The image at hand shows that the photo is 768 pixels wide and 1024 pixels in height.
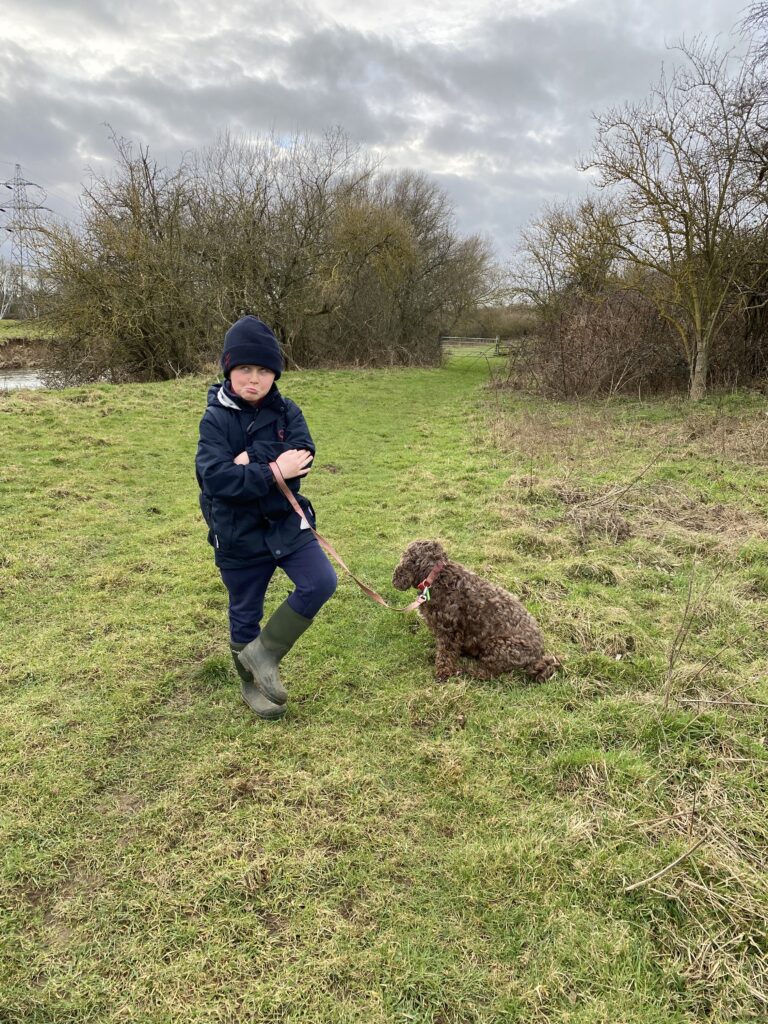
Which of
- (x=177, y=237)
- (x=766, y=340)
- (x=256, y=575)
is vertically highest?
(x=177, y=237)

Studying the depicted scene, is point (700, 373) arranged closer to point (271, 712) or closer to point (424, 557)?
point (424, 557)

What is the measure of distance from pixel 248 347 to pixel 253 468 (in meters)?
0.63

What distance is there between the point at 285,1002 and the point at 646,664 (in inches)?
109

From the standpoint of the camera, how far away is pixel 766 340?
1405cm

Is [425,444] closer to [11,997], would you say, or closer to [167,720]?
[167,720]

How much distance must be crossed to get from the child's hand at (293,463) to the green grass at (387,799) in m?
1.49

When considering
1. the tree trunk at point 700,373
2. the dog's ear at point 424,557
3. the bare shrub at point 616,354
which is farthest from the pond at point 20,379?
the tree trunk at point 700,373

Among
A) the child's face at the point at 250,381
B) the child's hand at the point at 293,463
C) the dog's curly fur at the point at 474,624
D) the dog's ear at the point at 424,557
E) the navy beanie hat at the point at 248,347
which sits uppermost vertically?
the navy beanie hat at the point at 248,347

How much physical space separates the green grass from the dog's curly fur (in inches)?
5.5

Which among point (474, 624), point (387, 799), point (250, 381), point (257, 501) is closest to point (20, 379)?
point (250, 381)

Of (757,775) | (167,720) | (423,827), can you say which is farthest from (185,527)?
(757,775)

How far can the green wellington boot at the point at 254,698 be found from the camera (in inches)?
123

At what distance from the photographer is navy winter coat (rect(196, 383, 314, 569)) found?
108 inches

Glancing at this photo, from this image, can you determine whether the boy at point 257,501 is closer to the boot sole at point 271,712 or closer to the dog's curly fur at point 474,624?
the boot sole at point 271,712
